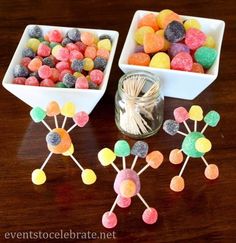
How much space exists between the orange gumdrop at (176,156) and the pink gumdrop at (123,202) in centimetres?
11

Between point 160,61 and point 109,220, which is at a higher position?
point 160,61

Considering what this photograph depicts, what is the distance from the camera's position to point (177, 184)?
2.19 feet

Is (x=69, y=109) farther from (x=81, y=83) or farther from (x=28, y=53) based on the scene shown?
(x=28, y=53)

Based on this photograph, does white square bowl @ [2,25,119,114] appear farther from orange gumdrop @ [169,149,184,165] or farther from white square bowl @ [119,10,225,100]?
orange gumdrop @ [169,149,184,165]

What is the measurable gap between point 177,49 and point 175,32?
0.11ft

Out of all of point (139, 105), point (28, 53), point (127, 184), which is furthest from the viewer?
point (28, 53)

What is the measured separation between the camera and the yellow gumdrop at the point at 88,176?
2.21 feet

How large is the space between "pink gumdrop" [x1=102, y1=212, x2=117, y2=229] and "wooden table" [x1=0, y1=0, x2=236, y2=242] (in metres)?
0.01

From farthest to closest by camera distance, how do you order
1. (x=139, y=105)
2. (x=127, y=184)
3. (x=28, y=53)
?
(x=28, y=53)
(x=139, y=105)
(x=127, y=184)

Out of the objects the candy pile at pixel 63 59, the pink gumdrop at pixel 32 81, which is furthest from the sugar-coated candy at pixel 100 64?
the pink gumdrop at pixel 32 81

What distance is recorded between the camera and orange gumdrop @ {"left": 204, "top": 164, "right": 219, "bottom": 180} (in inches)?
27.0

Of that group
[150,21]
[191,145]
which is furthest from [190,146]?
[150,21]

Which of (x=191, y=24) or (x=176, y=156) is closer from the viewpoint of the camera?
(x=176, y=156)

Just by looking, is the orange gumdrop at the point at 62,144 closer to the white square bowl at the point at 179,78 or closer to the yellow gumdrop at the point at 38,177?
the yellow gumdrop at the point at 38,177
